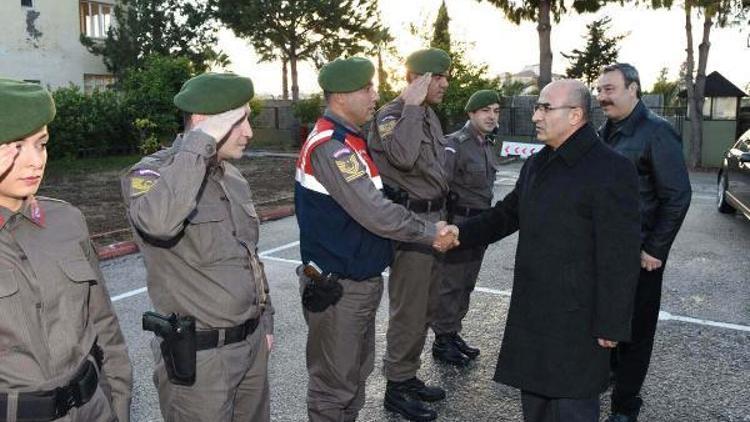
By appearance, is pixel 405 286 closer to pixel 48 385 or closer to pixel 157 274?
pixel 157 274

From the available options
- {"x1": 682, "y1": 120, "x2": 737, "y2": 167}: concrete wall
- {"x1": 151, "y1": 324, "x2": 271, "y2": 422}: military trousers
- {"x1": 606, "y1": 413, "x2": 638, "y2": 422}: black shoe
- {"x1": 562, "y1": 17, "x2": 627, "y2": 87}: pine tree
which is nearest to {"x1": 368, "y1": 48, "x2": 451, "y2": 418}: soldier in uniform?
{"x1": 606, "y1": 413, "x2": 638, "y2": 422}: black shoe

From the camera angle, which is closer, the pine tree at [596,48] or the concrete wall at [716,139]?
the concrete wall at [716,139]

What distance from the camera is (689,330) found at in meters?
5.24

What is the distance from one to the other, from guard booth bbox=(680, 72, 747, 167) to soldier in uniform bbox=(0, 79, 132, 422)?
18.8m

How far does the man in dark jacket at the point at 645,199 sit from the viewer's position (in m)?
3.54

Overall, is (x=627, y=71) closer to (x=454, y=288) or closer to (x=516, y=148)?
(x=454, y=288)

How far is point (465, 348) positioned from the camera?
4.67m

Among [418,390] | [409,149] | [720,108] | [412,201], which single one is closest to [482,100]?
[412,201]

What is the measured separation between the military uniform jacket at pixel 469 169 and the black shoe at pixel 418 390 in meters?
1.47

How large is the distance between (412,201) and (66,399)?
8.38ft

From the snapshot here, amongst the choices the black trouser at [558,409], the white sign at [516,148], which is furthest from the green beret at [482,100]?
the white sign at [516,148]

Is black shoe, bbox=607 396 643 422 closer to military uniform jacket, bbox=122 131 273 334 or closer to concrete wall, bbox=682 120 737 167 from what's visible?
military uniform jacket, bbox=122 131 273 334

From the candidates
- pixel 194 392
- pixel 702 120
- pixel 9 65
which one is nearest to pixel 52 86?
pixel 9 65

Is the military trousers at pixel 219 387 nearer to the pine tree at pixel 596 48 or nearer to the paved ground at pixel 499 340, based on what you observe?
the paved ground at pixel 499 340
